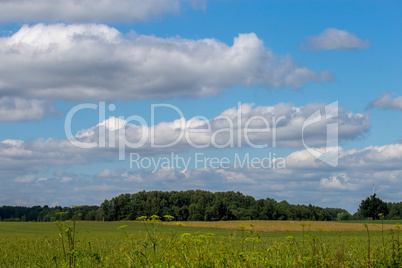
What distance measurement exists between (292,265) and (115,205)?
11188cm

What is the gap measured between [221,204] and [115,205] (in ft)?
98.8

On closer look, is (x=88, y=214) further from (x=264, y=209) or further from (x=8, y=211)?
(x=264, y=209)

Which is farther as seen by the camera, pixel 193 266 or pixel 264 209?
pixel 264 209

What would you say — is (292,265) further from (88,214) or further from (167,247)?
(88,214)

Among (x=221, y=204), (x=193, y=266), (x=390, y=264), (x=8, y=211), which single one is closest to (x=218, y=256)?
(x=193, y=266)

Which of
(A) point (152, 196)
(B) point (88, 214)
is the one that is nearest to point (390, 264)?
(A) point (152, 196)

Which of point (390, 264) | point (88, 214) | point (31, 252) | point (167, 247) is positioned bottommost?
point (88, 214)

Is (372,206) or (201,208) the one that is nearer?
(372,206)

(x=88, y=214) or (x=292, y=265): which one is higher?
(x=292, y=265)

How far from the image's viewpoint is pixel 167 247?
739 cm

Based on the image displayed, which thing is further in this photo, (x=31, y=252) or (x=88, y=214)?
(x=88, y=214)

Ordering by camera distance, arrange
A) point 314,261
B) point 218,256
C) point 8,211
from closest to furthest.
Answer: point 218,256 < point 314,261 < point 8,211

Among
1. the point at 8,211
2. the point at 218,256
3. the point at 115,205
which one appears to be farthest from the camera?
the point at 8,211

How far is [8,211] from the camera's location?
152 meters
